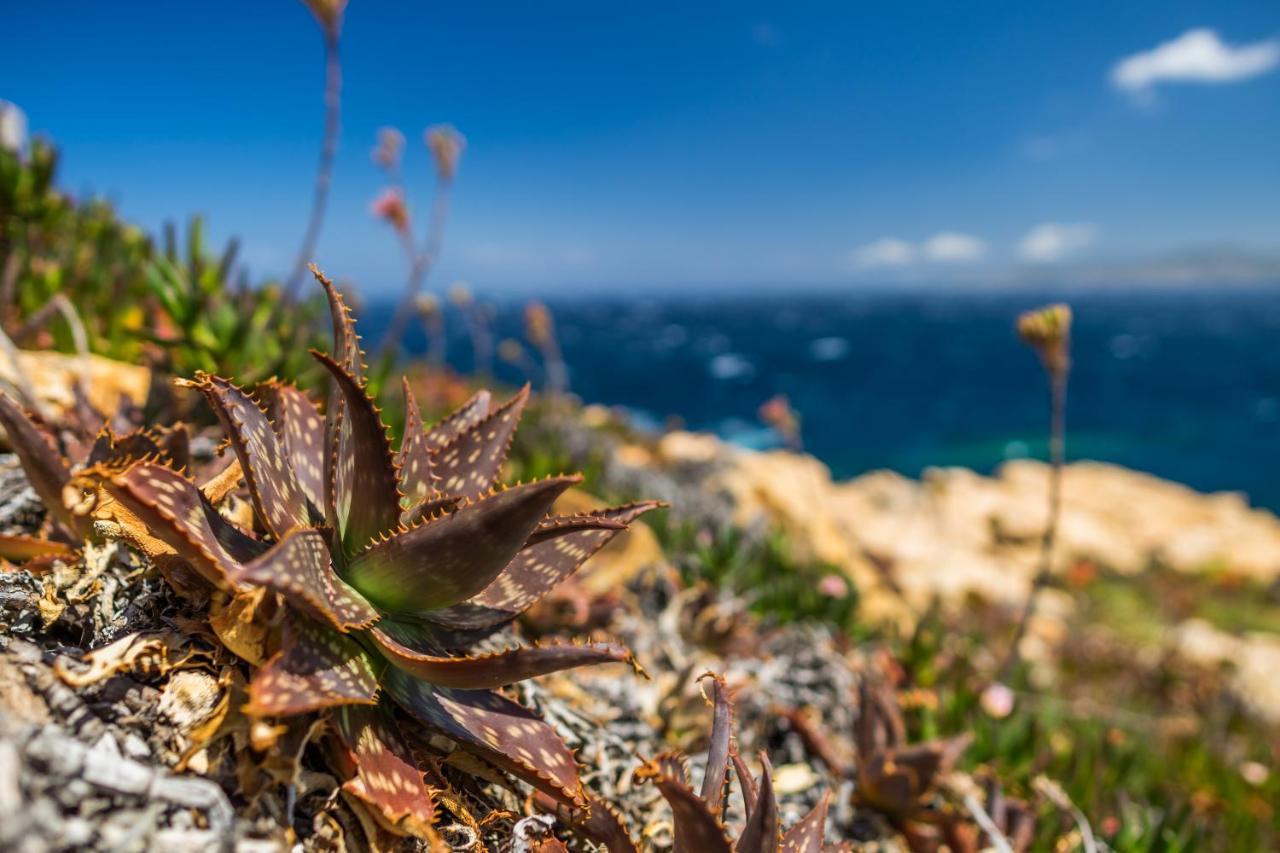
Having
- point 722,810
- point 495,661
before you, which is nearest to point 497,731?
point 495,661

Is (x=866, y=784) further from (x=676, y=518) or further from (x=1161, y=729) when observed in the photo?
(x=1161, y=729)

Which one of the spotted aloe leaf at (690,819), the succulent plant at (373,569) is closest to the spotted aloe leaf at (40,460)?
the succulent plant at (373,569)

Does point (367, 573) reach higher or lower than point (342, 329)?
lower

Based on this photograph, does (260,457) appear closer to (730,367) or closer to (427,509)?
(427,509)

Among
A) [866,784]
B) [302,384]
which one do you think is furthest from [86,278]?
[866,784]

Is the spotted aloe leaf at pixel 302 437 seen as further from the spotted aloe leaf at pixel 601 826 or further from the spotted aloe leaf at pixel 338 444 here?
the spotted aloe leaf at pixel 601 826
